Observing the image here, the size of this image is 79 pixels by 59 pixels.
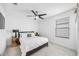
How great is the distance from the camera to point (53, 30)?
4.75ft

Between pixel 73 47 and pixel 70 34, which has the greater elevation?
pixel 70 34

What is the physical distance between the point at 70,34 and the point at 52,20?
0.48 meters

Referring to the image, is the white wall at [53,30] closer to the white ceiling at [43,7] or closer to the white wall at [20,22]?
the white ceiling at [43,7]

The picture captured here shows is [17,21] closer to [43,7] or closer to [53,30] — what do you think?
[43,7]

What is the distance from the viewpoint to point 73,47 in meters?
1.22

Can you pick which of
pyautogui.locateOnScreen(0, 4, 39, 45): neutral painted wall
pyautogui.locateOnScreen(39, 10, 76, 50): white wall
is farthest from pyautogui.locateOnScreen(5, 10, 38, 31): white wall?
pyautogui.locateOnScreen(39, 10, 76, 50): white wall

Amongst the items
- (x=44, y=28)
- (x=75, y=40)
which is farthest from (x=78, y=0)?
(x=44, y=28)

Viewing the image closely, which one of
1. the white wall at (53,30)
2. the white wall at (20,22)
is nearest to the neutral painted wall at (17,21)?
the white wall at (20,22)

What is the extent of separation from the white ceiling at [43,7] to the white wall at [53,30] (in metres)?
0.11

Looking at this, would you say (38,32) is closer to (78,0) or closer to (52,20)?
(52,20)

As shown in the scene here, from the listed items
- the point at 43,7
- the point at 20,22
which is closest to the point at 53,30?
the point at 43,7

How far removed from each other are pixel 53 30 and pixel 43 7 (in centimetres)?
54

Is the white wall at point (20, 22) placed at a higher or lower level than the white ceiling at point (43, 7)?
lower

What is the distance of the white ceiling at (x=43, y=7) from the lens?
126 centimetres
